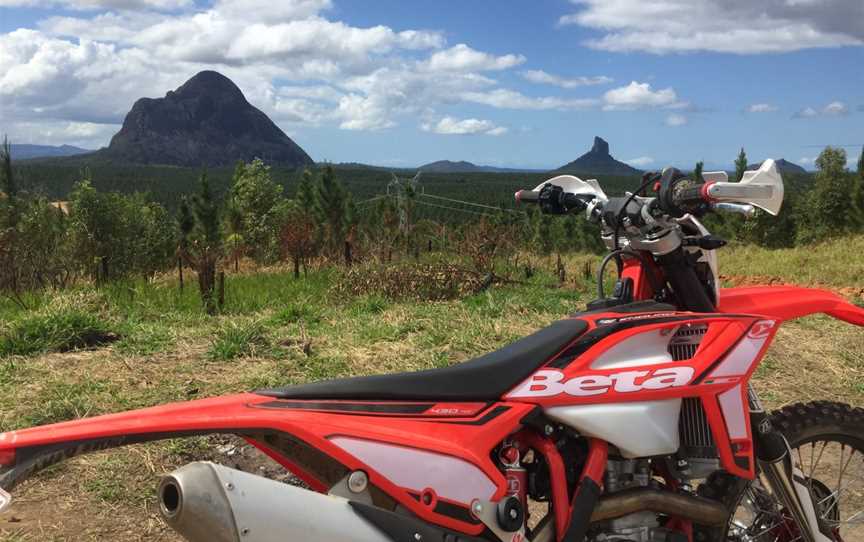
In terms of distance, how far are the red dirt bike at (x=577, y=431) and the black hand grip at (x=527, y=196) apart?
0.55 feet

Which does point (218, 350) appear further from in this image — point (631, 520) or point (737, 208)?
point (737, 208)

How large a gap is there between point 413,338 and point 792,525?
135 inches

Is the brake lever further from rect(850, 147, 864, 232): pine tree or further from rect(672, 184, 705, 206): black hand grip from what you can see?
rect(850, 147, 864, 232): pine tree

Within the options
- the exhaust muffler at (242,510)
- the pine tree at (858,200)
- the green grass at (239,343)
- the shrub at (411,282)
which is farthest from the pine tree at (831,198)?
the exhaust muffler at (242,510)

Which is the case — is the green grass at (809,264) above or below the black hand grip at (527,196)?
below

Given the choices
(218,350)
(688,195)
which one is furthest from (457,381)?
(218,350)

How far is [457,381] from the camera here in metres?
2.20

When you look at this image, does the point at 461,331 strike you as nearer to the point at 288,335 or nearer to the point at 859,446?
the point at 288,335

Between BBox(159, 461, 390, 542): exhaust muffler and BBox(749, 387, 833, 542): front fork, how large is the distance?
5.06 feet

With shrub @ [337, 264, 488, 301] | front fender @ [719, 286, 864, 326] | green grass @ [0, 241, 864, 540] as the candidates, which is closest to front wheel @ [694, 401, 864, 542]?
front fender @ [719, 286, 864, 326]

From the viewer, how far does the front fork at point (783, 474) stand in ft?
8.75

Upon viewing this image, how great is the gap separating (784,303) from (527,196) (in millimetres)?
1055

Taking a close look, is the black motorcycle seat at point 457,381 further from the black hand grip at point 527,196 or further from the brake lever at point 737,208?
the black hand grip at point 527,196

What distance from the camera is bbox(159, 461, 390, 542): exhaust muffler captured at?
70.8 inches
